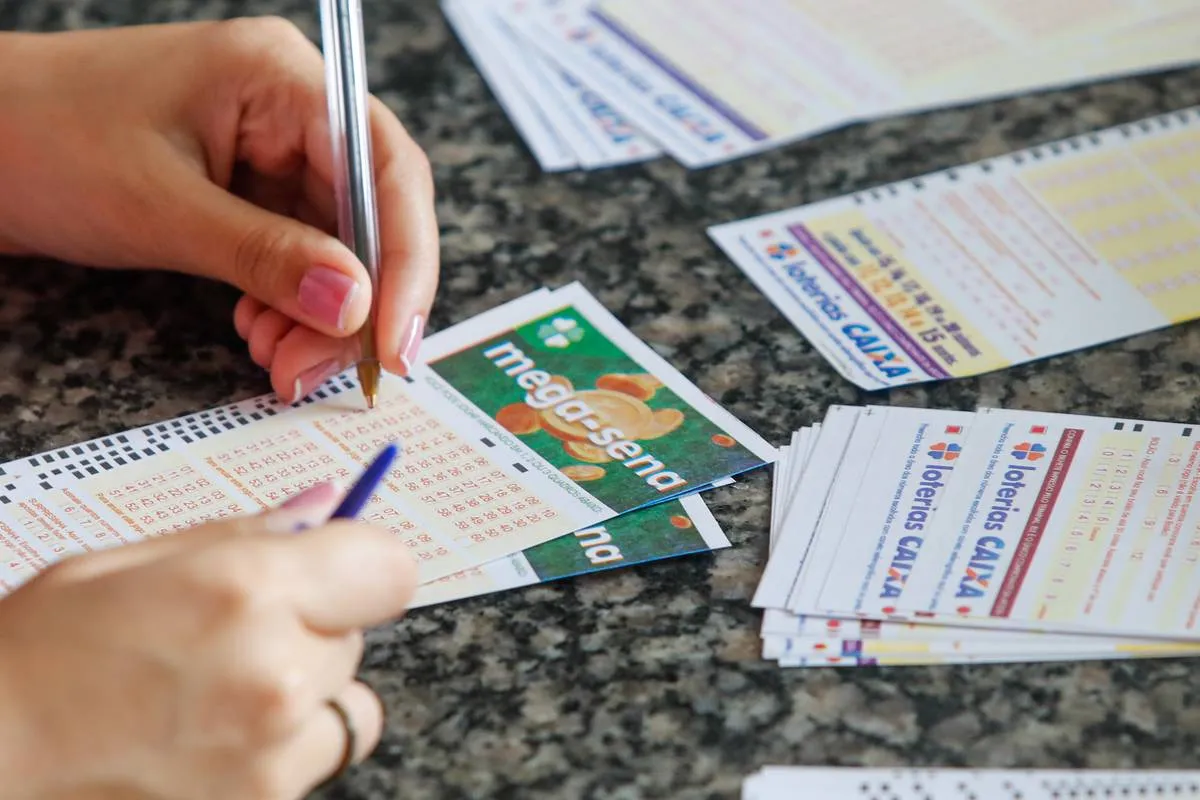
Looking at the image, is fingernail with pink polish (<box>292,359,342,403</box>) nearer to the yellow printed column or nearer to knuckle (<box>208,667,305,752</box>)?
knuckle (<box>208,667,305,752</box>)

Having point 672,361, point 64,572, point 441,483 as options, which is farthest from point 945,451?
point 64,572

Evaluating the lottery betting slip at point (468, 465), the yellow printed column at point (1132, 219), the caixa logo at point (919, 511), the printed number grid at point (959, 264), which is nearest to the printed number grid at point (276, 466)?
the lottery betting slip at point (468, 465)

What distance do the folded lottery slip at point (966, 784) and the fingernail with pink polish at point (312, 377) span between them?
1.32ft

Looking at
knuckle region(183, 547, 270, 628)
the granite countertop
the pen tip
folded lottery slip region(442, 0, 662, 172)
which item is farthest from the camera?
folded lottery slip region(442, 0, 662, 172)

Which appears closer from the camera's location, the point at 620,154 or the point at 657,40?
the point at 620,154

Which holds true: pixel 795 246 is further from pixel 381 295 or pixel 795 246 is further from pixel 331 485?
pixel 331 485

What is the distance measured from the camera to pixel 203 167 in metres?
1.04

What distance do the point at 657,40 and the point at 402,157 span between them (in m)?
0.40

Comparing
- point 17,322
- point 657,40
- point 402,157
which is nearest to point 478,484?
point 402,157

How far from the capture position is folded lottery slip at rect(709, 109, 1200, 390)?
1.01 meters

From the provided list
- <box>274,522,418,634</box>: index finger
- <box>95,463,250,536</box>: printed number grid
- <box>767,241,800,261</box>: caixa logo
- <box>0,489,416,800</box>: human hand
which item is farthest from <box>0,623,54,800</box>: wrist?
<box>767,241,800,261</box>: caixa logo

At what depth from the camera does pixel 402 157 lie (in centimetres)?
103

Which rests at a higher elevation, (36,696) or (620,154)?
(36,696)

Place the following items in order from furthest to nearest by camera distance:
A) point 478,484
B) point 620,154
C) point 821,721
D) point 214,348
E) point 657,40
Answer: point 657,40
point 620,154
point 214,348
point 478,484
point 821,721
